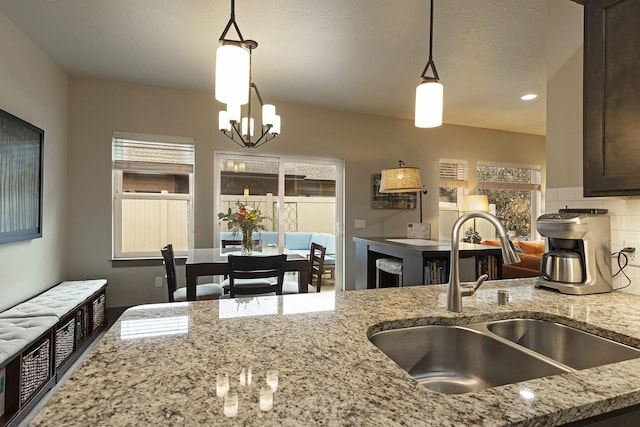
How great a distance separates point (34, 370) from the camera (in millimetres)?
2100

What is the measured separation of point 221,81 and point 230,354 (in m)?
0.85

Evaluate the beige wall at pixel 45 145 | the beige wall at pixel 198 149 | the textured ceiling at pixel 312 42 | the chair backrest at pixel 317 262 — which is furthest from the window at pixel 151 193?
the chair backrest at pixel 317 262

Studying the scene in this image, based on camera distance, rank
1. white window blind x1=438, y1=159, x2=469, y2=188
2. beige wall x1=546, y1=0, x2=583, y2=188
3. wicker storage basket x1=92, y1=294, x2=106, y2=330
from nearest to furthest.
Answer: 1. beige wall x1=546, y1=0, x2=583, y2=188
2. wicker storage basket x1=92, y1=294, x2=106, y2=330
3. white window blind x1=438, y1=159, x2=469, y2=188

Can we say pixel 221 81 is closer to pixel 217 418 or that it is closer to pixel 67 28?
pixel 217 418

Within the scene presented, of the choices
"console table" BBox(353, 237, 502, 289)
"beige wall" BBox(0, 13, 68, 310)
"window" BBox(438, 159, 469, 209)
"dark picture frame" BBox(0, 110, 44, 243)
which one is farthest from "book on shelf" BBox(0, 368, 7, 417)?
"window" BBox(438, 159, 469, 209)

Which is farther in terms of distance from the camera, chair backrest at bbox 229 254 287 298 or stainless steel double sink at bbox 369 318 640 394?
chair backrest at bbox 229 254 287 298

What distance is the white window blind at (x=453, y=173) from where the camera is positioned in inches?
206

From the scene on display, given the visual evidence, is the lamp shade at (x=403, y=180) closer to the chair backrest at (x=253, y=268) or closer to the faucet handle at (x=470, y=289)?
the chair backrest at (x=253, y=268)

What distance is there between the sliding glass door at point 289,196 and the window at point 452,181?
1.73 meters

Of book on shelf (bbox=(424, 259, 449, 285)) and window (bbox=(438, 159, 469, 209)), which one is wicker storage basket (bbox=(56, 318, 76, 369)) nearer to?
book on shelf (bbox=(424, 259, 449, 285))

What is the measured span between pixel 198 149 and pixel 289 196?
128cm

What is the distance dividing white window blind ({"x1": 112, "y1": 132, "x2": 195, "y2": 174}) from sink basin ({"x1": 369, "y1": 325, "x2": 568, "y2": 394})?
351 centimetres

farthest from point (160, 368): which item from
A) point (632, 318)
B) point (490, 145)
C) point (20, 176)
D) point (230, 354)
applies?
point (490, 145)

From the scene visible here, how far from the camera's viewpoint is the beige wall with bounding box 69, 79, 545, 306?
358cm
